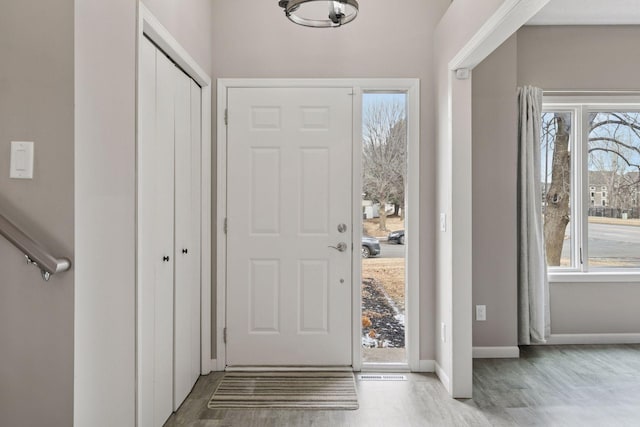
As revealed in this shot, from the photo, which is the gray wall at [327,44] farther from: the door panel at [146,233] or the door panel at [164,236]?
the door panel at [146,233]

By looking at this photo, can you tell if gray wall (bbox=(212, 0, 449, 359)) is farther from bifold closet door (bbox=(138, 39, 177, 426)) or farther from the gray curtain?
the gray curtain

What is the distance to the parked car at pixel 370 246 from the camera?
127 inches

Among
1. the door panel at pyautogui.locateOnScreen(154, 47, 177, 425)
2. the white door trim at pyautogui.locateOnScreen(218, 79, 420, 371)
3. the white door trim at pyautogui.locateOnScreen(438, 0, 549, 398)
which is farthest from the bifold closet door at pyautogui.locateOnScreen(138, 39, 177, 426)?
the white door trim at pyautogui.locateOnScreen(438, 0, 549, 398)

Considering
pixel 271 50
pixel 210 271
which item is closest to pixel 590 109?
pixel 271 50

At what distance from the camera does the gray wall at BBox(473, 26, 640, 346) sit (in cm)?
342

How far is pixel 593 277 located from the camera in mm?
3744

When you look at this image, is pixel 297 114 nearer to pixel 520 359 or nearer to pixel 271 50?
pixel 271 50

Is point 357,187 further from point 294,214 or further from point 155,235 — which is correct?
point 155,235

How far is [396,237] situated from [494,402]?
50.3 inches

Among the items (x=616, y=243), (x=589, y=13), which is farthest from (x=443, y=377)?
(x=589, y=13)

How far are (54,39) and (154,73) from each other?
0.80 metres

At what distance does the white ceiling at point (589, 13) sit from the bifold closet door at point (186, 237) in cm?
282

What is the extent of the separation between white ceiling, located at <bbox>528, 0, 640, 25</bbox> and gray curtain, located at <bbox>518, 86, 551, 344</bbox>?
23.5 inches

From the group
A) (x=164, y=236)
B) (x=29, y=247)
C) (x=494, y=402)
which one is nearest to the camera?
(x=29, y=247)
